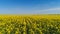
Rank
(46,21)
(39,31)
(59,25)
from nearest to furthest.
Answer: (39,31), (59,25), (46,21)

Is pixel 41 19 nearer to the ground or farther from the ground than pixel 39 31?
farther from the ground

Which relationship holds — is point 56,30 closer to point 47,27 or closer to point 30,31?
point 47,27

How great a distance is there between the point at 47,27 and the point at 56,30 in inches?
31.9

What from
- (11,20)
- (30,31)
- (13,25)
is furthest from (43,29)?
(11,20)

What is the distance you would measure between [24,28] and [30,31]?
61 cm

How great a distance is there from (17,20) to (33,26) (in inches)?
78.1

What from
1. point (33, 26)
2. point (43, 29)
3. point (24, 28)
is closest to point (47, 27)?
point (43, 29)

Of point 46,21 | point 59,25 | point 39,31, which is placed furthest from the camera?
point 46,21

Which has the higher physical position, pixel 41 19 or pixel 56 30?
pixel 41 19

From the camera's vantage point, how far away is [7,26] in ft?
37.8

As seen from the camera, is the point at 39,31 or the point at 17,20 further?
the point at 17,20

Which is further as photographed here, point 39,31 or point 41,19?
point 41,19

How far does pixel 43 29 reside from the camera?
1072 centimetres

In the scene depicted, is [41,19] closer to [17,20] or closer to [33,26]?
[33,26]
